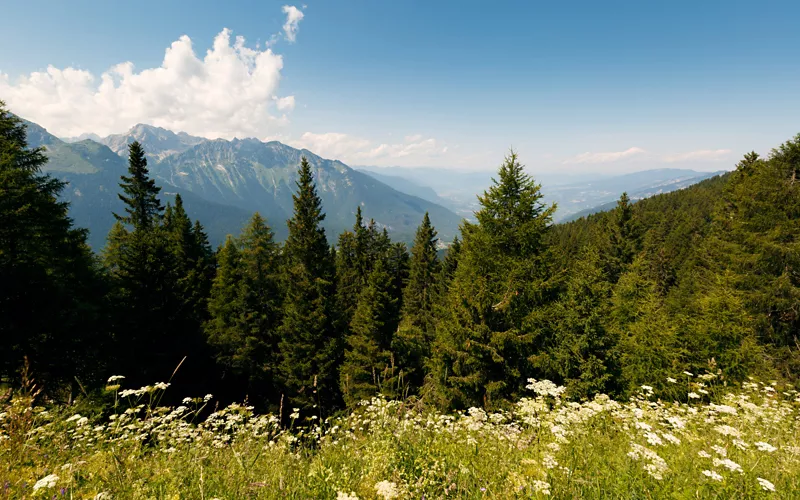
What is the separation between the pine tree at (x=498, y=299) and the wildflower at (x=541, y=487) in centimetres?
974

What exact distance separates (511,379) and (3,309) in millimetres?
19602

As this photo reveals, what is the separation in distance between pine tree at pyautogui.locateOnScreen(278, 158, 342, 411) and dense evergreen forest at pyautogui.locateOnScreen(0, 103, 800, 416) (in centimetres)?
11

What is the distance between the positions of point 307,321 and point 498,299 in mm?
13477

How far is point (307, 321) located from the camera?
69.3 feet

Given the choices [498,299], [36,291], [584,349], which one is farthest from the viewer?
[498,299]

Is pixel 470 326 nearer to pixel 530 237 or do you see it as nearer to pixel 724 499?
pixel 530 237

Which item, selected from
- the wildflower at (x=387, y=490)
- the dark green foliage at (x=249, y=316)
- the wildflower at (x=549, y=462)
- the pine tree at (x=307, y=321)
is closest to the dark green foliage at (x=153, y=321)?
the dark green foliage at (x=249, y=316)

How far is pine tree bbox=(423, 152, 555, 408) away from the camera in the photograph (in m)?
12.6

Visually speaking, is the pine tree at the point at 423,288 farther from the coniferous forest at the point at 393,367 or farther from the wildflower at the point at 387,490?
the wildflower at the point at 387,490

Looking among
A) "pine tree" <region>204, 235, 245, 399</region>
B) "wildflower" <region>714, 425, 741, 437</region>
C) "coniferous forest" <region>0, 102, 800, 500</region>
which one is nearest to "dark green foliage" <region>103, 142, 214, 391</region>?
"coniferous forest" <region>0, 102, 800, 500</region>

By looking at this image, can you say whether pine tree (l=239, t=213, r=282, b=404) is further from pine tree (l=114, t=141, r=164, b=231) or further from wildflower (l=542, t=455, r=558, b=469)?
wildflower (l=542, t=455, r=558, b=469)

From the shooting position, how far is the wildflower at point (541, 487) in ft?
8.87

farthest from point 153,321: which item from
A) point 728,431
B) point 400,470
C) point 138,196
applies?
point 728,431

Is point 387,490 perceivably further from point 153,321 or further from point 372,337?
point 153,321
